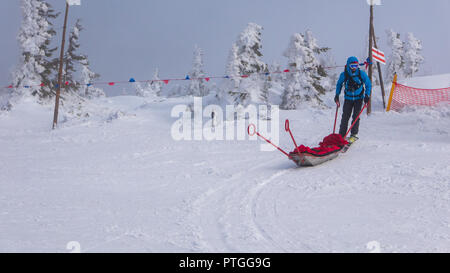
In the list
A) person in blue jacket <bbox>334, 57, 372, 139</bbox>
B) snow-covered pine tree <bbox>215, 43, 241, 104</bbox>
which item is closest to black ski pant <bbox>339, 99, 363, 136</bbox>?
person in blue jacket <bbox>334, 57, 372, 139</bbox>

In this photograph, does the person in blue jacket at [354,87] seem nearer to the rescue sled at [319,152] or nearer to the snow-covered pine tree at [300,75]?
the rescue sled at [319,152]

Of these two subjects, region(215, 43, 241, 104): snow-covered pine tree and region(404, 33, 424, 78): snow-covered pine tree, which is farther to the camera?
region(404, 33, 424, 78): snow-covered pine tree

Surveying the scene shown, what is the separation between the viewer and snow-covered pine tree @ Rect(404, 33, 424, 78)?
41250 millimetres

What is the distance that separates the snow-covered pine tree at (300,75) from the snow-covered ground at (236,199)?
1535cm

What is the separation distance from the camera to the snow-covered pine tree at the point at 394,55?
42188 mm

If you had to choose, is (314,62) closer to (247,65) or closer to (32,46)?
(247,65)

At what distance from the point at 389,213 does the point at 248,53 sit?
2092cm

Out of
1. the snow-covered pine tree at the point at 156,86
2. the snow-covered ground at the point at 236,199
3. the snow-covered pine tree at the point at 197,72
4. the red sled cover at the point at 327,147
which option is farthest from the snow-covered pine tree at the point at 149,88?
the red sled cover at the point at 327,147

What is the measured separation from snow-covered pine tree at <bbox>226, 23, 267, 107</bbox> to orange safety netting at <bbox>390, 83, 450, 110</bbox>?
1000cm

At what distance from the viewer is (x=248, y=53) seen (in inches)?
923

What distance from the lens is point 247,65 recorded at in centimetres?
2327

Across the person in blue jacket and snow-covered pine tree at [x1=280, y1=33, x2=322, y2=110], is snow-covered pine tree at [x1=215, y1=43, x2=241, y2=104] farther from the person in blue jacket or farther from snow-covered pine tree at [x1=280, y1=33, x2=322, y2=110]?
the person in blue jacket
